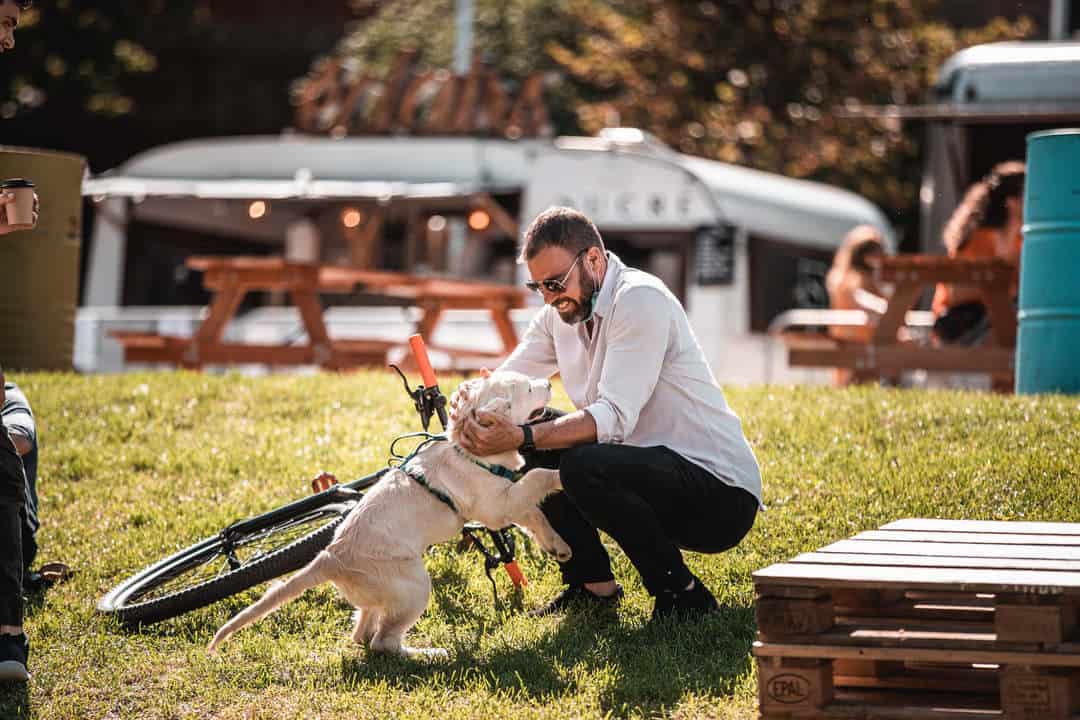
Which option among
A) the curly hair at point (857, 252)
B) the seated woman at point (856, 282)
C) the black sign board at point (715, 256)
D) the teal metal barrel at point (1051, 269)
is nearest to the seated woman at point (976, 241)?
the seated woman at point (856, 282)

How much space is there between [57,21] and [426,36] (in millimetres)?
7279

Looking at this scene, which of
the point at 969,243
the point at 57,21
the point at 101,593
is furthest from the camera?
the point at 57,21

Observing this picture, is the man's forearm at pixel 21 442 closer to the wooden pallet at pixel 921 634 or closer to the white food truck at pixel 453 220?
the wooden pallet at pixel 921 634

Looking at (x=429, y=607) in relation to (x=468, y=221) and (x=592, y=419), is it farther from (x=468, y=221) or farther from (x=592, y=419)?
(x=468, y=221)

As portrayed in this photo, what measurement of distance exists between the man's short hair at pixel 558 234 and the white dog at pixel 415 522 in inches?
18.0

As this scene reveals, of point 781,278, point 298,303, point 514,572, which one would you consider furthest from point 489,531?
point 781,278

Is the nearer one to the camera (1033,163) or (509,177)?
(1033,163)

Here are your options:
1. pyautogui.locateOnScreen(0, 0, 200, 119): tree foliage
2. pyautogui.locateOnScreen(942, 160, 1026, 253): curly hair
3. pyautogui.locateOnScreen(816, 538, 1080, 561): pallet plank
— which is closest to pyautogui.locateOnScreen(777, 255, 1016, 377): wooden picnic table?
pyautogui.locateOnScreen(942, 160, 1026, 253): curly hair

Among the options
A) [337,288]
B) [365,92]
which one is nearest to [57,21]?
[365,92]

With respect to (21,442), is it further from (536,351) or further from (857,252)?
(857,252)

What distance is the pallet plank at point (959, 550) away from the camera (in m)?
4.31

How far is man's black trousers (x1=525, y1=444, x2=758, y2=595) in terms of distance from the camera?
519cm

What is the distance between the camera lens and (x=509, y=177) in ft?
50.8

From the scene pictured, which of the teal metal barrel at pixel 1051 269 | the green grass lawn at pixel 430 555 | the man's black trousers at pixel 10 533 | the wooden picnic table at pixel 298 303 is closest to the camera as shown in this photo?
the green grass lawn at pixel 430 555
